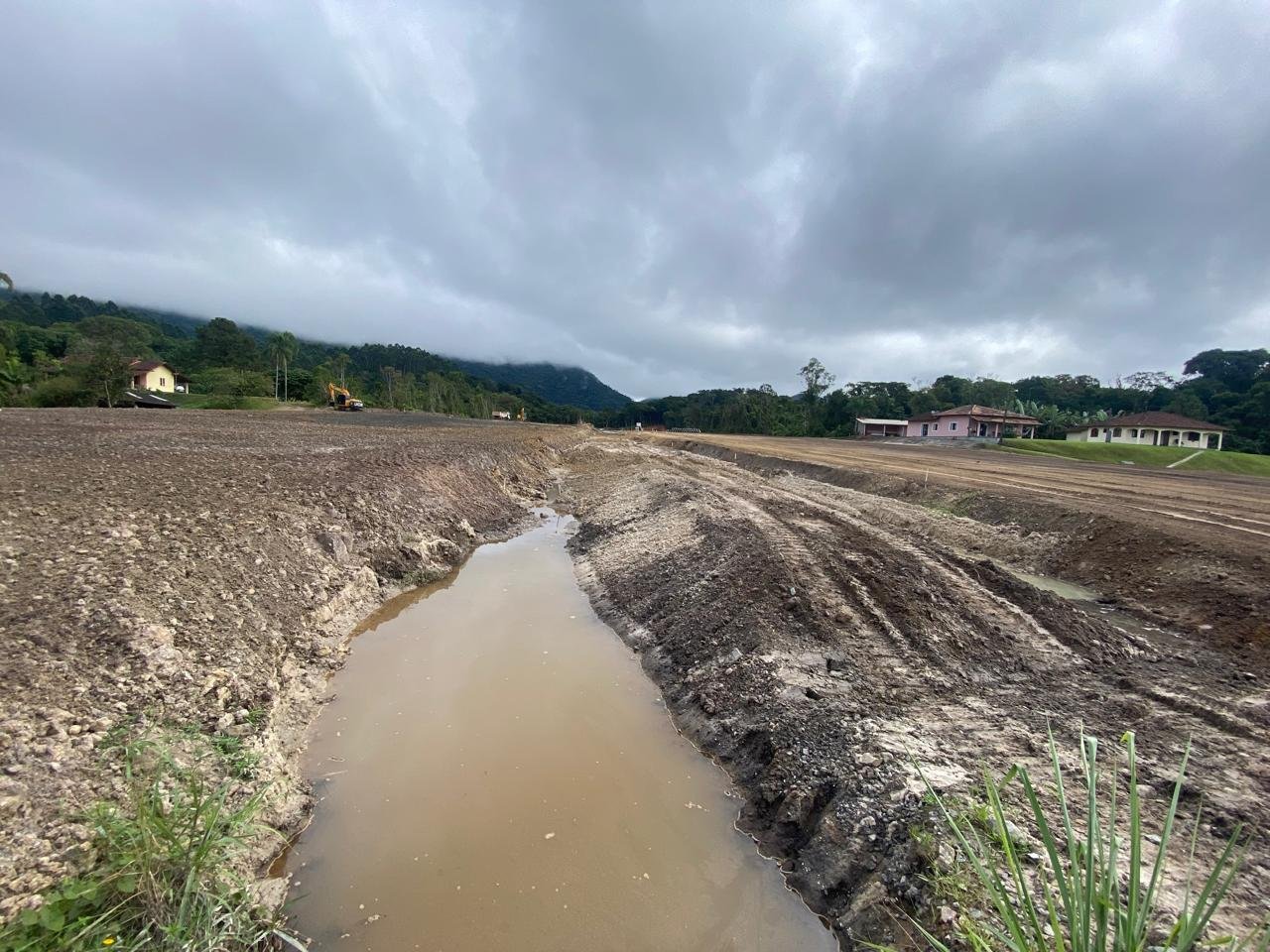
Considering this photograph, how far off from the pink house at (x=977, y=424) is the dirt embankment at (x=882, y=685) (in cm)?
5860

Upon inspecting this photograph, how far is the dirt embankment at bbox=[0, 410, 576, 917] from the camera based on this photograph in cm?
364

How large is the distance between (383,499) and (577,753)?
8085 millimetres

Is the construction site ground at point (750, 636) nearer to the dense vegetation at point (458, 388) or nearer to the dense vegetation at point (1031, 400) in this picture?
the dense vegetation at point (458, 388)

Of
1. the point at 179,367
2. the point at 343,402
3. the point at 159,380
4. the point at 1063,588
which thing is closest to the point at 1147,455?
the point at 1063,588

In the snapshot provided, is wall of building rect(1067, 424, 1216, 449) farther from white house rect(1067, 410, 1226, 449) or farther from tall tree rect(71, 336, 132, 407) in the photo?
tall tree rect(71, 336, 132, 407)

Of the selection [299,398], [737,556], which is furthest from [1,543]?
[299,398]

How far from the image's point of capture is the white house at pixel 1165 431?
52.8m

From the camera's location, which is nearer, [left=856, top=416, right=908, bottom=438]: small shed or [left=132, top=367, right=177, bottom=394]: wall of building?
[left=132, top=367, right=177, bottom=394]: wall of building

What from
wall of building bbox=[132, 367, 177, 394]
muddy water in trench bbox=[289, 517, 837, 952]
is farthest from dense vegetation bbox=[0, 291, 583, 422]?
muddy water in trench bbox=[289, 517, 837, 952]

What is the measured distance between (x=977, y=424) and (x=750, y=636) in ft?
212

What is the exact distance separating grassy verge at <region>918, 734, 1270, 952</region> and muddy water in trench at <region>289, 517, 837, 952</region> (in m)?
1.17

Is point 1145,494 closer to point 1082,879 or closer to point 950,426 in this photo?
point 1082,879

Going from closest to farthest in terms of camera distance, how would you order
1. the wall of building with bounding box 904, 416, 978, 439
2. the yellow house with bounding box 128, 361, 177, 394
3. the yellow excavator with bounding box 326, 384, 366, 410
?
the yellow excavator with bounding box 326, 384, 366, 410 < the yellow house with bounding box 128, 361, 177, 394 < the wall of building with bounding box 904, 416, 978, 439

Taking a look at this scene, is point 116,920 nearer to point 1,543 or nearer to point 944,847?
point 944,847
